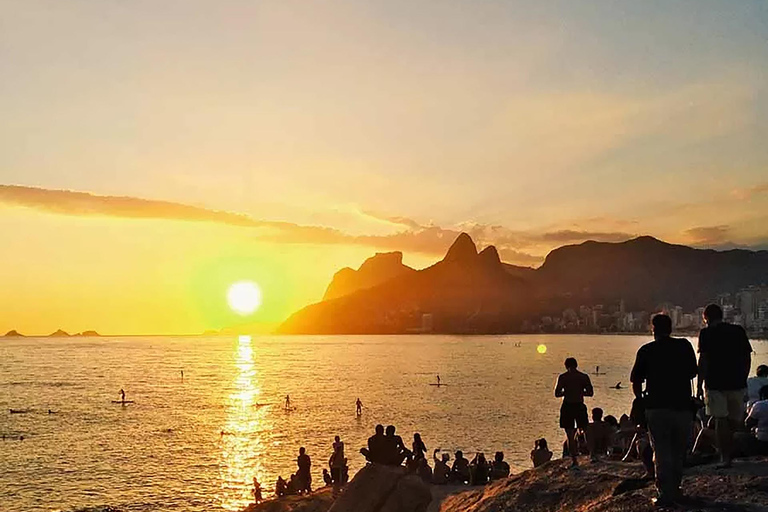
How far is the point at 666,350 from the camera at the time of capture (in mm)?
8844

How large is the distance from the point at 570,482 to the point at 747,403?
14.7ft

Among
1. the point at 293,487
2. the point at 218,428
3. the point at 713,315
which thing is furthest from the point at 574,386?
the point at 218,428

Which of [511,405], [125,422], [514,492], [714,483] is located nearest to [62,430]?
[125,422]

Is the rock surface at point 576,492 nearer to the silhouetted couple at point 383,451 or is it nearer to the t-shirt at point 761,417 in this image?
the t-shirt at point 761,417

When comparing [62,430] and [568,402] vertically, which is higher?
[568,402]

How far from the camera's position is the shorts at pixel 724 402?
31.9 feet

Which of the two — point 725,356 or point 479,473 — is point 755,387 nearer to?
point 725,356

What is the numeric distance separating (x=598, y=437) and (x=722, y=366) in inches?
246

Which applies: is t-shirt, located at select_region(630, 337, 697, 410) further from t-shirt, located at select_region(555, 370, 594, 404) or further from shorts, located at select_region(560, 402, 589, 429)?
shorts, located at select_region(560, 402, 589, 429)

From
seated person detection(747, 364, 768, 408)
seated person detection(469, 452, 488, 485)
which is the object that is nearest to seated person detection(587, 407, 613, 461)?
seated person detection(747, 364, 768, 408)

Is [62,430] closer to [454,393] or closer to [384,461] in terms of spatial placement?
[454,393]

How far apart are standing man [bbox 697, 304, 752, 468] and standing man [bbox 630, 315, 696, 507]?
1.06 metres

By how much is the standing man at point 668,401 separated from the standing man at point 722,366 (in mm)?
1064

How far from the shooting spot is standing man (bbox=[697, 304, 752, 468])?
9625 mm
